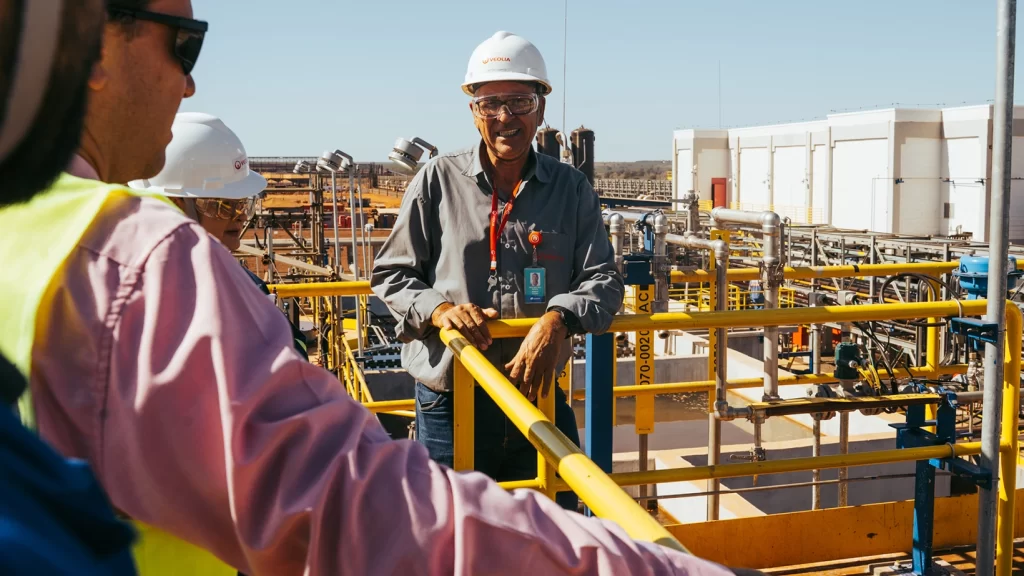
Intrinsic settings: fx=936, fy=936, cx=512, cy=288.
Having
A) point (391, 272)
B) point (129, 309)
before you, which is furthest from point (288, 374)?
point (391, 272)

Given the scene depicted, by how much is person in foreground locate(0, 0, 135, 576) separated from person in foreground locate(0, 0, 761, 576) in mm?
65

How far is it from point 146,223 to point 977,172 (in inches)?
1218

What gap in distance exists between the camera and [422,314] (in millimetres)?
2920

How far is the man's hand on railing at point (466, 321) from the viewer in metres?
2.84

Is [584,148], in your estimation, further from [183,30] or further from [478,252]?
[183,30]

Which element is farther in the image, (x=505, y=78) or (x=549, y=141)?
(x=549, y=141)

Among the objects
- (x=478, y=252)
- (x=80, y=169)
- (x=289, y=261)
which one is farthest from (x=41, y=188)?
(x=289, y=261)

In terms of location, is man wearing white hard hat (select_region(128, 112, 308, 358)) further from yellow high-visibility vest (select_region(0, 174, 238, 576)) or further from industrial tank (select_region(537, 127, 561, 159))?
industrial tank (select_region(537, 127, 561, 159))

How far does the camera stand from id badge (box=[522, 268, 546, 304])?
3.10 meters

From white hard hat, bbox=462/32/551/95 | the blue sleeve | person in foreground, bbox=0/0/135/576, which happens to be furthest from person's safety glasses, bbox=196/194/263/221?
the blue sleeve

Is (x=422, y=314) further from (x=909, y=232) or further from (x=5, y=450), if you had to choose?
(x=909, y=232)

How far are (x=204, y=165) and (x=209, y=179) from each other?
48 millimetres

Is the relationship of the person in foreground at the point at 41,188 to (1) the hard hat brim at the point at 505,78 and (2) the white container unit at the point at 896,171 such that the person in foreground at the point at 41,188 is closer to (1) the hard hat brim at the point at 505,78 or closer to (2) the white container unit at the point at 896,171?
(1) the hard hat brim at the point at 505,78

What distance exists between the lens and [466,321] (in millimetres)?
2846
